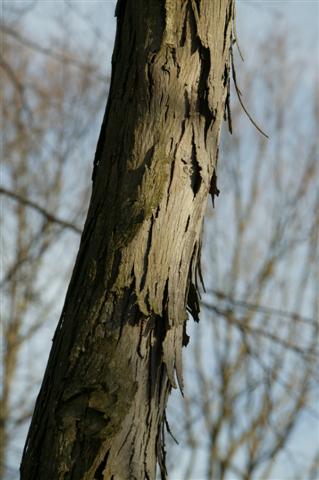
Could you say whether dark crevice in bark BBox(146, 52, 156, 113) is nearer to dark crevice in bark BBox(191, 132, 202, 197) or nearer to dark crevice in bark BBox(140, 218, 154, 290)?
dark crevice in bark BBox(191, 132, 202, 197)

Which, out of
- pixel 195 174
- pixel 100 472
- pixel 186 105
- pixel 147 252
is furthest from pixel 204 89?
pixel 100 472

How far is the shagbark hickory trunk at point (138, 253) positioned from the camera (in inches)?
61.6

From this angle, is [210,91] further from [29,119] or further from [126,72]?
[29,119]

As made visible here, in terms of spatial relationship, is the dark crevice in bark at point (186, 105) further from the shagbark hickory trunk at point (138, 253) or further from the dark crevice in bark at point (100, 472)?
the dark crevice in bark at point (100, 472)

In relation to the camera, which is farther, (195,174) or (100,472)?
(195,174)

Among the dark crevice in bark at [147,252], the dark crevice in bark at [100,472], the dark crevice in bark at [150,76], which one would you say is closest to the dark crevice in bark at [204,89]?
the dark crevice in bark at [150,76]

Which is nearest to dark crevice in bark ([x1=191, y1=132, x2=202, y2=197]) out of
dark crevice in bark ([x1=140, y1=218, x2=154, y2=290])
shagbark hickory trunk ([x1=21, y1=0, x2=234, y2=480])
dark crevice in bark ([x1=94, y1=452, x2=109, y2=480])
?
shagbark hickory trunk ([x1=21, y1=0, x2=234, y2=480])

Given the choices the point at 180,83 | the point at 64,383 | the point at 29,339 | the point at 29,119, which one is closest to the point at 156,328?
the point at 64,383

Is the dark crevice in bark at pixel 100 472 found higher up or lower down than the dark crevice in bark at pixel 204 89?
lower down

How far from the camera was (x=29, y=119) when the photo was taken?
4648 mm

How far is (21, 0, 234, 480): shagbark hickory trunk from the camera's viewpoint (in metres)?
1.57

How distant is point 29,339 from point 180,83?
859 cm

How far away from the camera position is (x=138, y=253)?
1669 mm

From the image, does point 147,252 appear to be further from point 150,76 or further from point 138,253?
point 150,76
